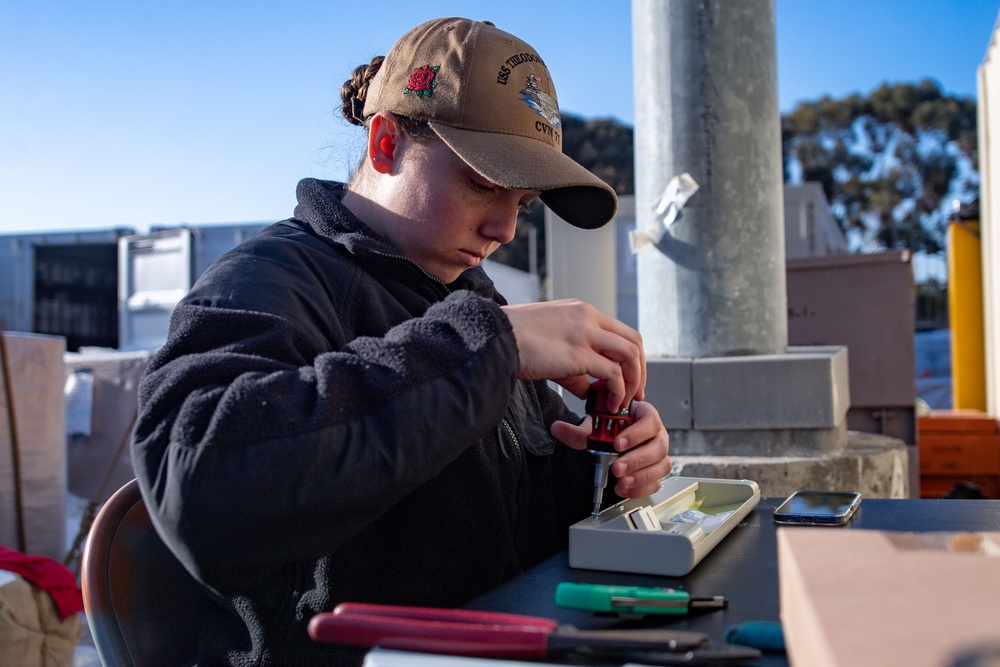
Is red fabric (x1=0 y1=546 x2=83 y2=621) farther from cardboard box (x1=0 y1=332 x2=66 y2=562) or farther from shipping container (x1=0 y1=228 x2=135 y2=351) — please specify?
shipping container (x1=0 y1=228 x2=135 y2=351)

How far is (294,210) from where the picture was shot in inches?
52.1

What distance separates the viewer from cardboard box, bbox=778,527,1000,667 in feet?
1.21

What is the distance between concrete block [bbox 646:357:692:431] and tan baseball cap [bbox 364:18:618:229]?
148 cm

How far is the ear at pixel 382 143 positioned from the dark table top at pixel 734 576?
0.65 metres

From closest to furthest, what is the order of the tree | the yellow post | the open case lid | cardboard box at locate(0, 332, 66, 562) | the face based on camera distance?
the open case lid
the face
cardboard box at locate(0, 332, 66, 562)
the yellow post
the tree

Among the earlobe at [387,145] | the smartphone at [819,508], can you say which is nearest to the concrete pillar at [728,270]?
the smartphone at [819,508]

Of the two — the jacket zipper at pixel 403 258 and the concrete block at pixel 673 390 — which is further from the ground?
the jacket zipper at pixel 403 258

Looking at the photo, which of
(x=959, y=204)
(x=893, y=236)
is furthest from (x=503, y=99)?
(x=893, y=236)

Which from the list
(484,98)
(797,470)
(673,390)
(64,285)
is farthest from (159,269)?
(484,98)

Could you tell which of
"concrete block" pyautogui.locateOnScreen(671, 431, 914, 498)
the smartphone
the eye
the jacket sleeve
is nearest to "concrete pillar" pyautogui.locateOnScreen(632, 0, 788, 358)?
"concrete block" pyautogui.locateOnScreen(671, 431, 914, 498)

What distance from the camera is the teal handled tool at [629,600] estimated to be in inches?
27.9

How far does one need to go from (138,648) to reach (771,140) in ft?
7.96

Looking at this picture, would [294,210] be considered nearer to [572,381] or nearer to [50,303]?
[572,381]

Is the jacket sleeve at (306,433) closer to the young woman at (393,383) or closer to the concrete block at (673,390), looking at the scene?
the young woman at (393,383)
